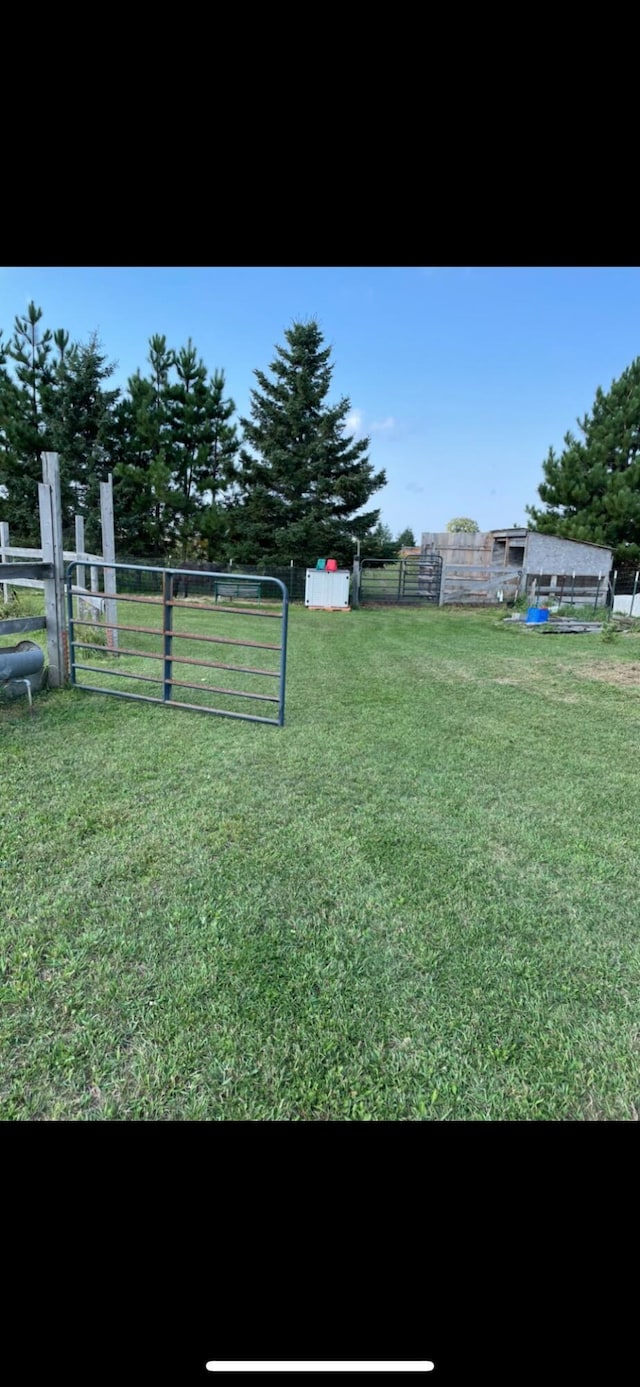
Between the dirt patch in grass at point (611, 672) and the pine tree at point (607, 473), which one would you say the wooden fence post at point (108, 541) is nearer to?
the dirt patch in grass at point (611, 672)

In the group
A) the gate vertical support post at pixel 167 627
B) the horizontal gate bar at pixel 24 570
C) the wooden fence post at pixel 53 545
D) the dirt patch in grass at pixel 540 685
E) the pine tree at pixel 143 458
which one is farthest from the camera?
the pine tree at pixel 143 458

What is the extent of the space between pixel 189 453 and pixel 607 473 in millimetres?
13336

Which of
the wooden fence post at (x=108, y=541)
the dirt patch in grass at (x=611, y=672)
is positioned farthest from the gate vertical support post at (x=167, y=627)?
the dirt patch in grass at (x=611, y=672)

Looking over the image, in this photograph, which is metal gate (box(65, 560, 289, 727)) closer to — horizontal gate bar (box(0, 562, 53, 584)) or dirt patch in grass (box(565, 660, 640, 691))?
horizontal gate bar (box(0, 562, 53, 584))

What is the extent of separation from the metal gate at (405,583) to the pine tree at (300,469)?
2.14 meters

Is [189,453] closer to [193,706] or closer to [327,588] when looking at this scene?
[327,588]

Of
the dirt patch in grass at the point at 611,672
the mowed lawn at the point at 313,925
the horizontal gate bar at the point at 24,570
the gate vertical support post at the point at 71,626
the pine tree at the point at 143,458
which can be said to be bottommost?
the mowed lawn at the point at 313,925

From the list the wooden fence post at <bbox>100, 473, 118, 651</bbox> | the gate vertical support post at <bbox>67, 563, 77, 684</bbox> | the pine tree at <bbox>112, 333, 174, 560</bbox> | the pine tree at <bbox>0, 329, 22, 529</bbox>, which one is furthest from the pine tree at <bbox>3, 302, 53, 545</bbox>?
the gate vertical support post at <bbox>67, 563, 77, 684</bbox>

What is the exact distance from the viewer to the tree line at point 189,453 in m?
17.4
